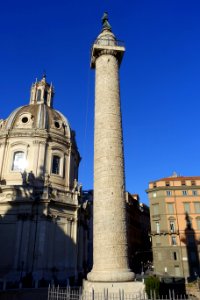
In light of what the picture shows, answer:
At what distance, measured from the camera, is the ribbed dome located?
115ft

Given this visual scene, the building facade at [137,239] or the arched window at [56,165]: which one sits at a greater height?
the arched window at [56,165]

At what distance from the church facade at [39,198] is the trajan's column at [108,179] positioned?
531 inches

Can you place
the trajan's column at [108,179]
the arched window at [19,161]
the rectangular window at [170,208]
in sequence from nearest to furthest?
the trajan's column at [108,179]
the arched window at [19,161]
the rectangular window at [170,208]

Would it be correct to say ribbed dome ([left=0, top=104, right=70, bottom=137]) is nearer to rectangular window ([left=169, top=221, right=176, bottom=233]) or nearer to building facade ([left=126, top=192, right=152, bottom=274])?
rectangular window ([left=169, top=221, right=176, bottom=233])

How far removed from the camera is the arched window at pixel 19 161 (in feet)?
108

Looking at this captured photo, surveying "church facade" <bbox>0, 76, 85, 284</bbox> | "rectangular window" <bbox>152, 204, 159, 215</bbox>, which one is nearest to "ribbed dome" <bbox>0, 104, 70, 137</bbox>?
"church facade" <bbox>0, 76, 85, 284</bbox>

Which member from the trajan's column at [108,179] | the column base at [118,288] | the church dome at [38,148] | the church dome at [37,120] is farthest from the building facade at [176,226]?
the trajan's column at [108,179]

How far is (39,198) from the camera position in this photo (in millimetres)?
28906

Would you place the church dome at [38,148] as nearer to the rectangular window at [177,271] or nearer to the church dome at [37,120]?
the church dome at [37,120]

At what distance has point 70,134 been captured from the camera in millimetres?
37156

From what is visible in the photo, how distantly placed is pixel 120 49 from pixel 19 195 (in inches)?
733

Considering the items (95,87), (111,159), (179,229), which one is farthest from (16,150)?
(179,229)

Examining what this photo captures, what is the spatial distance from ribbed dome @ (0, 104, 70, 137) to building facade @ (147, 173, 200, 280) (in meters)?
16.9

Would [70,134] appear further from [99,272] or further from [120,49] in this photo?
[99,272]
